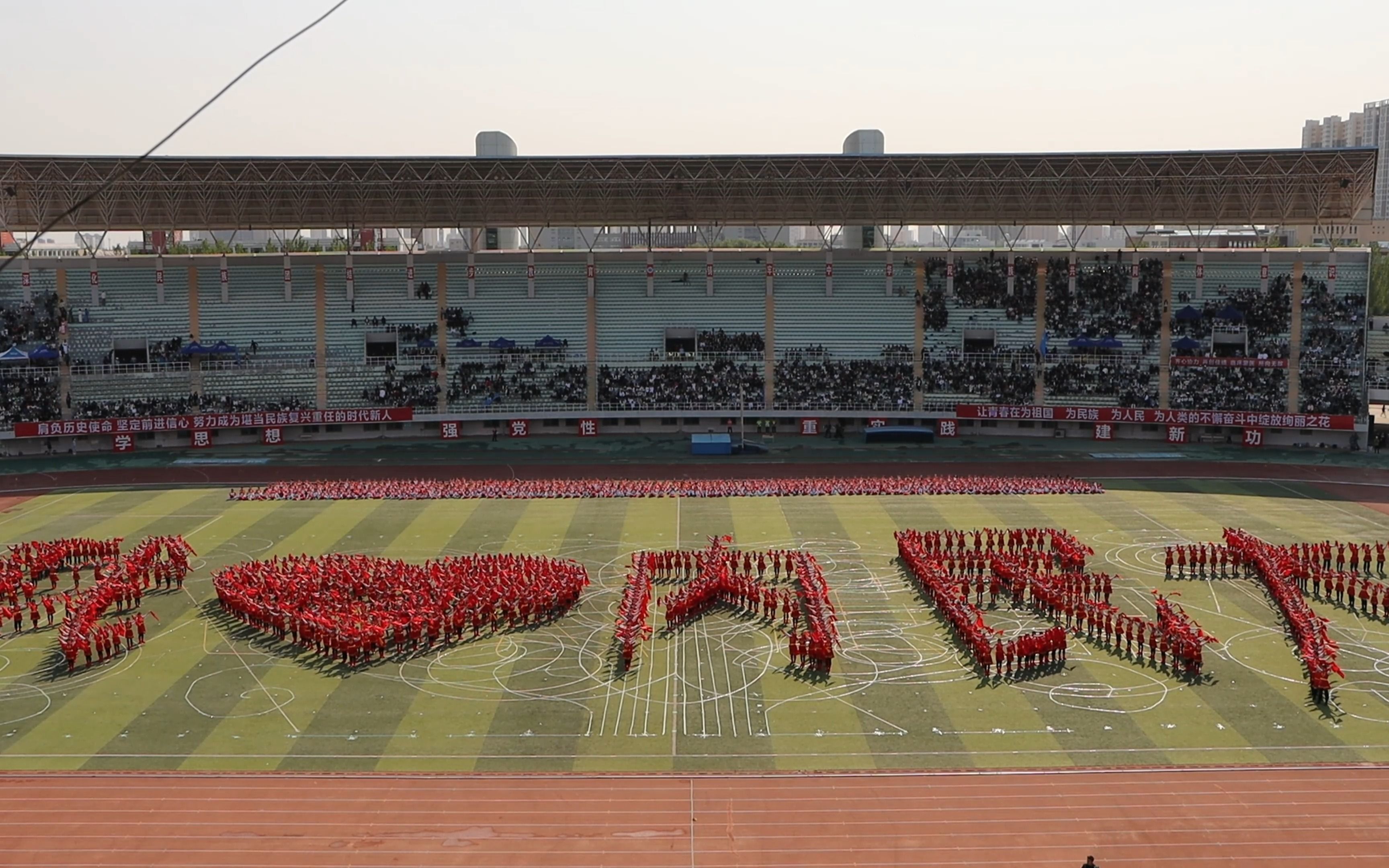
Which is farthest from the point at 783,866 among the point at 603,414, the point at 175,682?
the point at 603,414

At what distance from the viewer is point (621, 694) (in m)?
25.8

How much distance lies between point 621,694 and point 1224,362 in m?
43.9

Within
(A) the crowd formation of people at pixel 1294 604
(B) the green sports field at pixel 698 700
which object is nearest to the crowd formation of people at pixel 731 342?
(B) the green sports field at pixel 698 700

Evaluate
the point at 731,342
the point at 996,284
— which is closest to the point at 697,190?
the point at 731,342

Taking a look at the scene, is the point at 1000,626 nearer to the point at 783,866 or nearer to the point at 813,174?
the point at 783,866

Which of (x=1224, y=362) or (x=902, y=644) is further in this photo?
(x=1224, y=362)

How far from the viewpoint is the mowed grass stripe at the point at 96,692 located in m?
23.5

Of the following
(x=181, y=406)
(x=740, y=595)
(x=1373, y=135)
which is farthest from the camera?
(x=1373, y=135)

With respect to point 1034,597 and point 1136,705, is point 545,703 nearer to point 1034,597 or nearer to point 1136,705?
point 1136,705

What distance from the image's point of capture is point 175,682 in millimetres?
26656

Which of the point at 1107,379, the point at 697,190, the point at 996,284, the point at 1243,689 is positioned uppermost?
the point at 697,190

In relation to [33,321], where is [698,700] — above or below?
below

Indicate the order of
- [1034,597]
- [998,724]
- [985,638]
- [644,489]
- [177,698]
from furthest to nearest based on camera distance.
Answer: [644,489] < [1034,597] < [985,638] < [177,698] < [998,724]

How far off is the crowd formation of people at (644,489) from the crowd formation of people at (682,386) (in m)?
12.7
